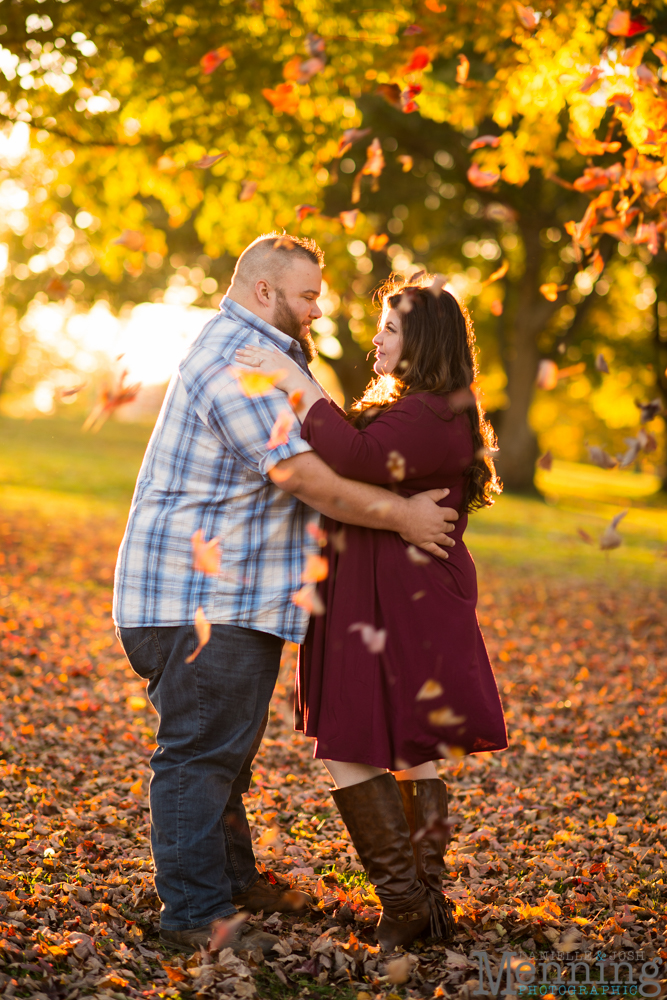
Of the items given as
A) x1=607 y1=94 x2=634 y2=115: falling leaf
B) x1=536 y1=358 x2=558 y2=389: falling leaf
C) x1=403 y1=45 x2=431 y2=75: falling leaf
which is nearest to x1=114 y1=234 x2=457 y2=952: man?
x1=536 y1=358 x2=558 y2=389: falling leaf

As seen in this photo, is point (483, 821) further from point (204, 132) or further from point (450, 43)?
point (204, 132)

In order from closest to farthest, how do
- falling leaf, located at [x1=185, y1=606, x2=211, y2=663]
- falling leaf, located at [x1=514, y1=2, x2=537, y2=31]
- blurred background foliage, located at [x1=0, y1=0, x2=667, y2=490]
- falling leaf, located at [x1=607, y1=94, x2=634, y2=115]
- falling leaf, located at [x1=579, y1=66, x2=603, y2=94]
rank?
1. falling leaf, located at [x1=185, y1=606, x2=211, y2=663]
2. falling leaf, located at [x1=607, y1=94, x2=634, y2=115]
3. falling leaf, located at [x1=579, y1=66, x2=603, y2=94]
4. blurred background foliage, located at [x1=0, y1=0, x2=667, y2=490]
5. falling leaf, located at [x1=514, y1=2, x2=537, y2=31]

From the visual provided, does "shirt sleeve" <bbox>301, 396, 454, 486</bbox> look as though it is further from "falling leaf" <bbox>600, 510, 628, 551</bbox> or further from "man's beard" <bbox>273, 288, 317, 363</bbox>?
"falling leaf" <bbox>600, 510, 628, 551</bbox>

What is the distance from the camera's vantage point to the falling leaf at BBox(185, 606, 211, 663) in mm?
3010

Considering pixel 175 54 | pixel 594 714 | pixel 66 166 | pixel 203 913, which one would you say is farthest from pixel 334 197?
pixel 203 913

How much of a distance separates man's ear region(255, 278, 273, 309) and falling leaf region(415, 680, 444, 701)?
1481 millimetres

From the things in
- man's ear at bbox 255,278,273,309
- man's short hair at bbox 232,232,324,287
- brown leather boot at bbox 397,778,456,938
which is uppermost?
man's short hair at bbox 232,232,324,287

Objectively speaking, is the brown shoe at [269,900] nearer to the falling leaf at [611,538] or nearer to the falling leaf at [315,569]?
the falling leaf at [315,569]

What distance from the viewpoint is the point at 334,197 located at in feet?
57.0

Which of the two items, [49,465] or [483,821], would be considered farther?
[49,465]

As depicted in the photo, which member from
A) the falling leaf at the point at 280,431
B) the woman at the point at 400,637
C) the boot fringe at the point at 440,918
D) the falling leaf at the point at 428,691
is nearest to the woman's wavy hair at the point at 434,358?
the woman at the point at 400,637

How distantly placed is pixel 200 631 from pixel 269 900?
124 centimetres

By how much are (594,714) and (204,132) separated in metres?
6.28

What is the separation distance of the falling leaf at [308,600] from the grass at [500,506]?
135 cm
